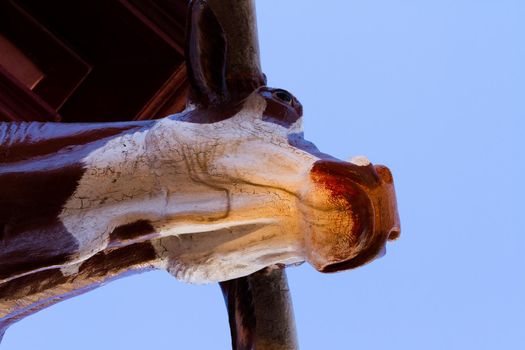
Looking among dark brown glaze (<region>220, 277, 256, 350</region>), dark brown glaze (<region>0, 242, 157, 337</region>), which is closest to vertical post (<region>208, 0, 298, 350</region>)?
dark brown glaze (<region>220, 277, 256, 350</region>)

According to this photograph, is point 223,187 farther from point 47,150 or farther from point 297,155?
point 47,150

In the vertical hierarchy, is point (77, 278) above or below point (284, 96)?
below

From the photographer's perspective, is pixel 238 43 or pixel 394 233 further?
pixel 238 43

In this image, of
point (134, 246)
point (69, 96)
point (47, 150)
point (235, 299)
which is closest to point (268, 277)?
point (235, 299)

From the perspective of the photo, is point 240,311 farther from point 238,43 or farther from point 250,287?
point 238,43

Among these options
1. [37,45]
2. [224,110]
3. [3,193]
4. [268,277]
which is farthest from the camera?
[37,45]

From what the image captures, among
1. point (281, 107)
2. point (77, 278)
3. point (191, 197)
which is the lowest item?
point (77, 278)

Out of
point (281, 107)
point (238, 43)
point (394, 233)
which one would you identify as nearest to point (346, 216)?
point (394, 233)
